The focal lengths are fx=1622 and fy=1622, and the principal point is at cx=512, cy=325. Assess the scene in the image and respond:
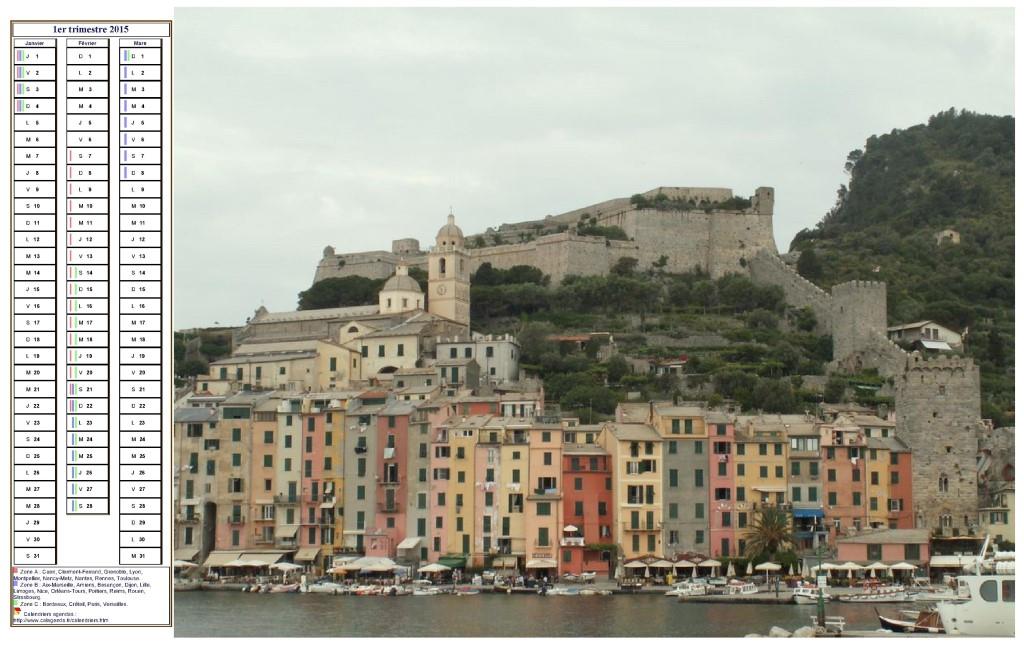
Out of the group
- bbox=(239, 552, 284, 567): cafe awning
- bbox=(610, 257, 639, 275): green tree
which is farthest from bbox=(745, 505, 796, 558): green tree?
bbox=(610, 257, 639, 275): green tree

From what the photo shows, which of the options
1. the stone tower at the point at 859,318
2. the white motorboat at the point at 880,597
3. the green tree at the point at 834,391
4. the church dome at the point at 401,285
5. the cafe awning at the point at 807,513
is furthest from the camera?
the church dome at the point at 401,285

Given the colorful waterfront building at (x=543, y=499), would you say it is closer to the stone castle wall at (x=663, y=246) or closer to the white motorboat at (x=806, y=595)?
the white motorboat at (x=806, y=595)

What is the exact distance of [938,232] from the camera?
313ft

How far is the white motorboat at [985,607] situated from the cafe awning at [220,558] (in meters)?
27.1

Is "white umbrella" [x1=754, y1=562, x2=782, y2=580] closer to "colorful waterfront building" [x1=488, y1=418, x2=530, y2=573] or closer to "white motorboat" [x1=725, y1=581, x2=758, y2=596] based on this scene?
"white motorboat" [x1=725, y1=581, x2=758, y2=596]

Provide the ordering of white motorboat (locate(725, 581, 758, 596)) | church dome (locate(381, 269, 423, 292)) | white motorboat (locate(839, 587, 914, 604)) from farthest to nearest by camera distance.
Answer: church dome (locate(381, 269, 423, 292)) < white motorboat (locate(725, 581, 758, 596)) < white motorboat (locate(839, 587, 914, 604))

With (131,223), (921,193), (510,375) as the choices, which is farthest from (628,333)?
(131,223)

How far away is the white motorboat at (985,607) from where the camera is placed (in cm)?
3027

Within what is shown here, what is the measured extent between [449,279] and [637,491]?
3198 cm

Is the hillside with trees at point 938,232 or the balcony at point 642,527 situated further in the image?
the hillside with trees at point 938,232

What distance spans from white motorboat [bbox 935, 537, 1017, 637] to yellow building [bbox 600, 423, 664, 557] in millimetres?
19323

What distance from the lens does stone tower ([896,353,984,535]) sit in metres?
51.2

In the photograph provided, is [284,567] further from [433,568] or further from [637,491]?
[637,491]

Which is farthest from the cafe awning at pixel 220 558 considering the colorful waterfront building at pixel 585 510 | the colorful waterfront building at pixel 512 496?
the colorful waterfront building at pixel 585 510
